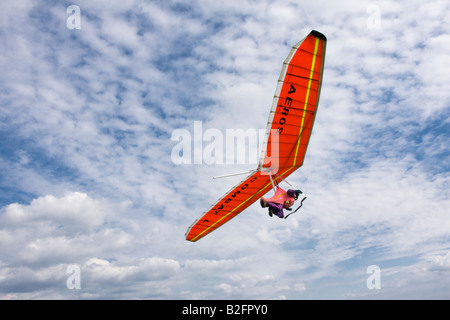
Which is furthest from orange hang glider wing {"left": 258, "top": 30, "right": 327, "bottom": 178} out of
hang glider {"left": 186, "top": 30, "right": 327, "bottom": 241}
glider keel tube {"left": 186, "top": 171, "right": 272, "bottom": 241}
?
glider keel tube {"left": 186, "top": 171, "right": 272, "bottom": 241}

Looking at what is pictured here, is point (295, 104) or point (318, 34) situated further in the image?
point (295, 104)

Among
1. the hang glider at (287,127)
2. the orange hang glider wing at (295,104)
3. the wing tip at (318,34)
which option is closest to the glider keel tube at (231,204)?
the hang glider at (287,127)

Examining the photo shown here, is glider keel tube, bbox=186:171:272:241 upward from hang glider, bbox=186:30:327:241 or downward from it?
downward

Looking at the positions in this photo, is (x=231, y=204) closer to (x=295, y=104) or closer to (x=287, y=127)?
(x=287, y=127)

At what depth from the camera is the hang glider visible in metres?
10.3

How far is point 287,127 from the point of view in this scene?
1195 cm

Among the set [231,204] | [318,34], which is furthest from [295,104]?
[231,204]

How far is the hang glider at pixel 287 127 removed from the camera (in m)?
10.3

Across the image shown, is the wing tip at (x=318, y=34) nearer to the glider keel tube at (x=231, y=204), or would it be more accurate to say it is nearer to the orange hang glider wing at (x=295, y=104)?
the orange hang glider wing at (x=295, y=104)

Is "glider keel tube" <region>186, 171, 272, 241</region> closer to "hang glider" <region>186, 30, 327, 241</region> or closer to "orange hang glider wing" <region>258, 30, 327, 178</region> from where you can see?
"hang glider" <region>186, 30, 327, 241</region>

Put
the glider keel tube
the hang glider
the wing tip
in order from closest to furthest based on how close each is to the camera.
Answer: the wing tip → the hang glider → the glider keel tube

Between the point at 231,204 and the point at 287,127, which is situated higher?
the point at 287,127
